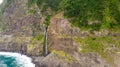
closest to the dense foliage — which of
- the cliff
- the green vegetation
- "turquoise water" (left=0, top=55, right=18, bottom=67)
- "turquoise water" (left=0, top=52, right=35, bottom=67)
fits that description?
the cliff

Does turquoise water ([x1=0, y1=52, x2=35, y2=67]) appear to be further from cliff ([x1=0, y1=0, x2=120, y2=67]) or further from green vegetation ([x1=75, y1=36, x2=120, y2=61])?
green vegetation ([x1=75, y1=36, x2=120, y2=61])

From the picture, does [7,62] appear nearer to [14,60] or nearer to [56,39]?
[14,60]

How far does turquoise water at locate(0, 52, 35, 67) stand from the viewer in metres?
77.2

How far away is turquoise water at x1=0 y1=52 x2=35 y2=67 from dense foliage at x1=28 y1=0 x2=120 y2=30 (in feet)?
58.2

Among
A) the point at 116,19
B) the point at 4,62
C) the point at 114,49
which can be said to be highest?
the point at 116,19

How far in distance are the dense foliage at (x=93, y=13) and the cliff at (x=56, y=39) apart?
141cm

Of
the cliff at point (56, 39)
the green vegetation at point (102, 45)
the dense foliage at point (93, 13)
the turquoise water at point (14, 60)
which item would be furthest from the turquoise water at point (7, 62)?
the green vegetation at point (102, 45)

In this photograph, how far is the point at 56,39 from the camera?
79688 mm

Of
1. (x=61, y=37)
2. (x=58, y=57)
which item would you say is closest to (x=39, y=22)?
(x=61, y=37)

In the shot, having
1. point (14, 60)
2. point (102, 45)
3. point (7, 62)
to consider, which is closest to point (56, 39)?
point (14, 60)

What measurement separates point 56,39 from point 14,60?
15961 millimetres

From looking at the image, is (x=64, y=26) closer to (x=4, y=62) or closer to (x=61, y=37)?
(x=61, y=37)

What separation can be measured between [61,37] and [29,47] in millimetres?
16517

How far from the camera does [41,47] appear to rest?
84750 mm
